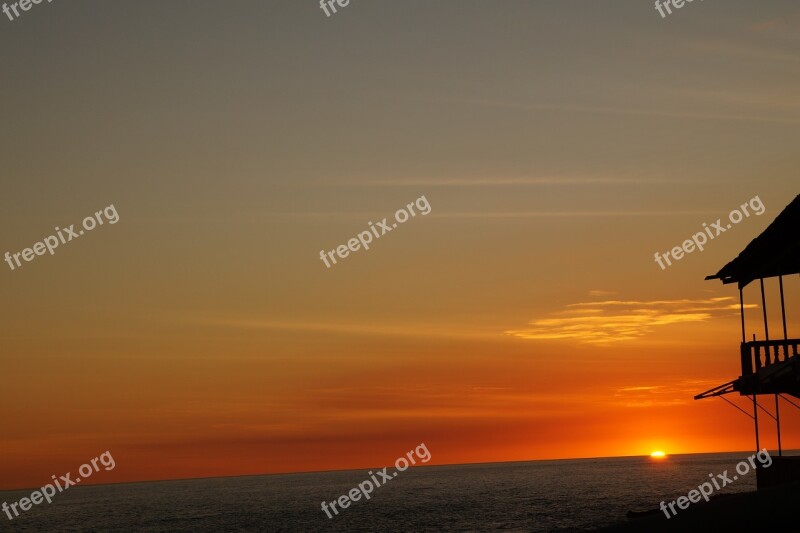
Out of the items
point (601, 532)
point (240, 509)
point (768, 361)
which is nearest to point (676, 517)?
point (601, 532)

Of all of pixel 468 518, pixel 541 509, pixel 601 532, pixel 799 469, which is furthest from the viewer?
pixel 541 509

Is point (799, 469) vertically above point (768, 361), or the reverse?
point (768, 361)

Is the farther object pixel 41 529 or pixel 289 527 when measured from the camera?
pixel 41 529

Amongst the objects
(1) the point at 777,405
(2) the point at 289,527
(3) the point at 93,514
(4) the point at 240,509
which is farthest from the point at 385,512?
(1) the point at 777,405

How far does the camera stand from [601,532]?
22141 millimetres

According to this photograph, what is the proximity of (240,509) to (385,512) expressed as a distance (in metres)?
45.2

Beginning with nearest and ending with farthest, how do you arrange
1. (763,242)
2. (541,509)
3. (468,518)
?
1. (763,242)
2. (468,518)
3. (541,509)

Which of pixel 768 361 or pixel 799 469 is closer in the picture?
pixel 799 469

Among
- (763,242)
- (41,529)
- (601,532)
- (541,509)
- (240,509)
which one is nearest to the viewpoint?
(601,532)

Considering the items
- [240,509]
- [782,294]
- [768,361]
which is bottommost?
[240,509]

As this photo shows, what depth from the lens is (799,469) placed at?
30.6 metres

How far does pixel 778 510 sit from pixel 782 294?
1229 centimetres

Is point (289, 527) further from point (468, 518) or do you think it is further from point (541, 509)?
point (541, 509)

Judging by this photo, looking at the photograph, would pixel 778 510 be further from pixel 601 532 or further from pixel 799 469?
pixel 799 469
